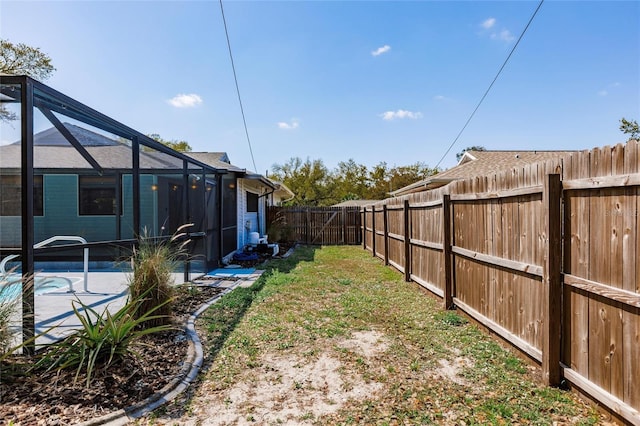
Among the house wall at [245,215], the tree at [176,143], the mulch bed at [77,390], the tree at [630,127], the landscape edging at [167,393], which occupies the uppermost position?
the tree at [176,143]

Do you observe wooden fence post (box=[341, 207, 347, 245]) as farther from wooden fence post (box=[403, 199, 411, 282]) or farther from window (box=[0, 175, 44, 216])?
window (box=[0, 175, 44, 216])

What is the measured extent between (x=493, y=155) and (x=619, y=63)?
504 centimetres

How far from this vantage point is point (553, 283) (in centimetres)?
262

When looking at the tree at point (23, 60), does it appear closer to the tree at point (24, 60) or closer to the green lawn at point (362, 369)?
the tree at point (24, 60)

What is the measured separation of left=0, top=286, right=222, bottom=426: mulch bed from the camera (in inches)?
87.7

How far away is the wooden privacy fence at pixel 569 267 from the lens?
80.8 inches

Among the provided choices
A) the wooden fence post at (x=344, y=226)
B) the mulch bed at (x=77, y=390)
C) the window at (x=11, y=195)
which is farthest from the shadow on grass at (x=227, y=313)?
the wooden fence post at (x=344, y=226)

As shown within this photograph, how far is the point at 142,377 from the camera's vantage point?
111 inches

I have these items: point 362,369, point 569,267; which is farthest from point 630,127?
point 362,369

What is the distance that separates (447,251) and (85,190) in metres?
8.70

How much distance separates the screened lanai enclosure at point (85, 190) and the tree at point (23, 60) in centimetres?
949

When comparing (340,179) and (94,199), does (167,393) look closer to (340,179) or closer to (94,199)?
(94,199)

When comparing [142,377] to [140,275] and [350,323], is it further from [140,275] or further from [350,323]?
[350,323]

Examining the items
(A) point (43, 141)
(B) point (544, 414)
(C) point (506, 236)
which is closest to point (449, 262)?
(C) point (506, 236)
